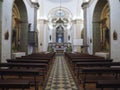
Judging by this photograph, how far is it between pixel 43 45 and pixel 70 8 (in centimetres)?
630

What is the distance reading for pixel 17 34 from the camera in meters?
16.2

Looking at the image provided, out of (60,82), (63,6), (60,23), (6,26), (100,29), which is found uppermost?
(63,6)

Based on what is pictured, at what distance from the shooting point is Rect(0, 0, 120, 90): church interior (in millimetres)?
5288

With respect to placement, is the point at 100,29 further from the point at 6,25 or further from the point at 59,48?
the point at 59,48

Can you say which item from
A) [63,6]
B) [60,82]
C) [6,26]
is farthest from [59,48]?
[60,82]

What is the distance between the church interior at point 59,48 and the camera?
17.3 ft

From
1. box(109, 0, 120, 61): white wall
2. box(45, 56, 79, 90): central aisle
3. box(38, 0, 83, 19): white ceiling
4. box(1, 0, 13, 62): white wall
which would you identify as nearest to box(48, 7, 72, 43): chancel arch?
box(38, 0, 83, 19): white ceiling

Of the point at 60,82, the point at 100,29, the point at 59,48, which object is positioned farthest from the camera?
the point at 59,48

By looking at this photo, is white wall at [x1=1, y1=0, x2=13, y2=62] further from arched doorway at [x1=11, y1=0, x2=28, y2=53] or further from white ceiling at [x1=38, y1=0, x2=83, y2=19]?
white ceiling at [x1=38, y1=0, x2=83, y2=19]

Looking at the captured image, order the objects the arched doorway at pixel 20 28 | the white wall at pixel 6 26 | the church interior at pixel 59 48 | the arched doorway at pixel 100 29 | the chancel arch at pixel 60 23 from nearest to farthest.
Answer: the church interior at pixel 59 48 < the white wall at pixel 6 26 < the arched doorway at pixel 20 28 < the arched doorway at pixel 100 29 < the chancel arch at pixel 60 23

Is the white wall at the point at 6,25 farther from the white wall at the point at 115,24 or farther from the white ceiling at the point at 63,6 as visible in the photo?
the white ceiling at the point at 63,6

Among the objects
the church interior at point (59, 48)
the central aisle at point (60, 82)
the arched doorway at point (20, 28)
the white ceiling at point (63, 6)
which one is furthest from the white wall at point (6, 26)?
the white ceiling at point (63, 6)

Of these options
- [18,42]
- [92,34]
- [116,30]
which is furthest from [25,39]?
[116,30]

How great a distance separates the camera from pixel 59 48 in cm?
3002
